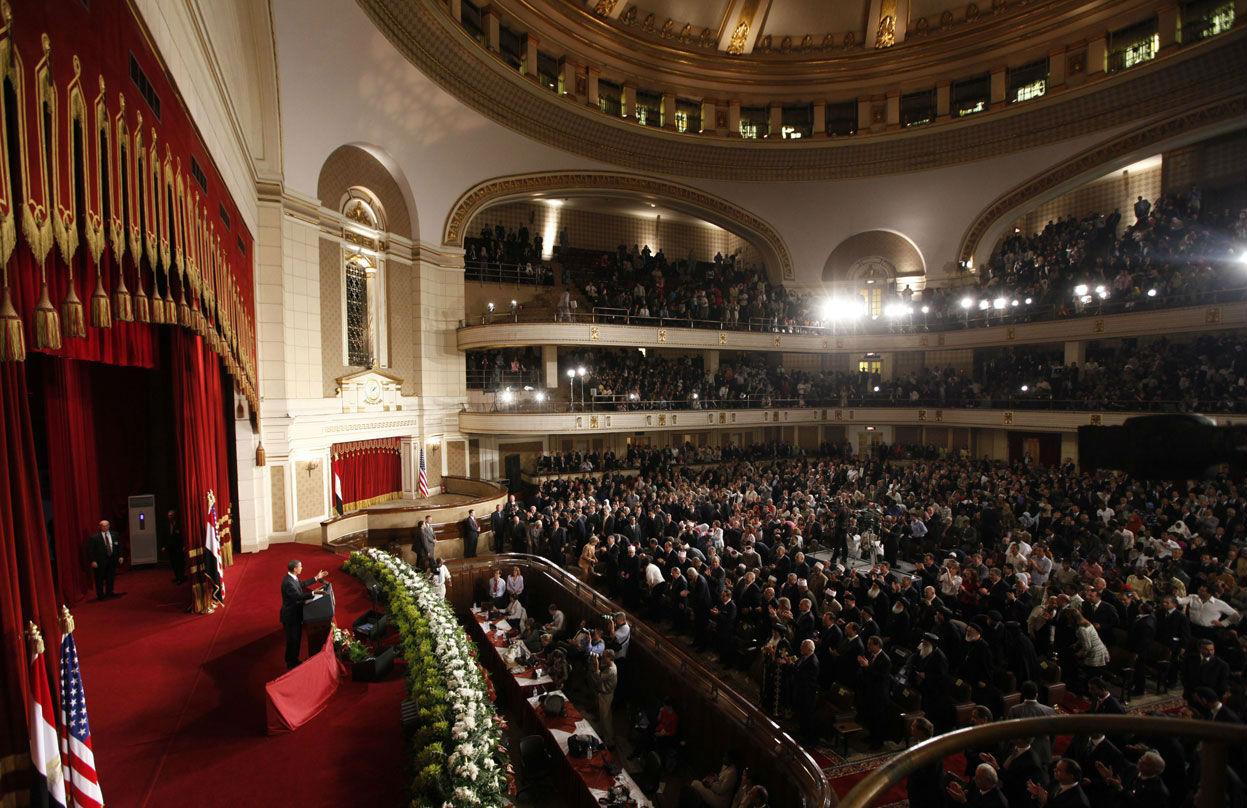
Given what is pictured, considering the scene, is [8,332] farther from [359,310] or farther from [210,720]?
[359,310]

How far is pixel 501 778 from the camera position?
16.5 feet

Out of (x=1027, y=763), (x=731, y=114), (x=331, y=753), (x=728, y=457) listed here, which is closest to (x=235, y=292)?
(x=331, y=753)

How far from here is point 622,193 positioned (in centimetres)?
2277

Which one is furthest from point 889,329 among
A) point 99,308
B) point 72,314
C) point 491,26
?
point 72,314

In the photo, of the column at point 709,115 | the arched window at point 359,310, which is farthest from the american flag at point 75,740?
the column at point 709,115

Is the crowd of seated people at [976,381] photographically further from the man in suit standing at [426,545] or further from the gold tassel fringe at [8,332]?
the gold tassel fringe at [8,332]

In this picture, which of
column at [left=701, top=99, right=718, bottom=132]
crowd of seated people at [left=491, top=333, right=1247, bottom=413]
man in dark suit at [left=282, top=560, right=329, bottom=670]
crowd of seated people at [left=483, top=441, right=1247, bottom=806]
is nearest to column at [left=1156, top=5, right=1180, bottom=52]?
crowd of seated people at [left=491, top=333, right=1247, bottom=413]

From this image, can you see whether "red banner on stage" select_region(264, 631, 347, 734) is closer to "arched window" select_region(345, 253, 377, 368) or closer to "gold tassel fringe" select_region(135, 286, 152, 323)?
"gold tassel fringe" select_region(135, 286, 152, 323)

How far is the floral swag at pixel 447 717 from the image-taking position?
15.3ft

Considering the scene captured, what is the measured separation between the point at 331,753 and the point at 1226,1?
2903 centimetres

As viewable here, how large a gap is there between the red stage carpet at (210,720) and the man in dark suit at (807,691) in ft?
14.1

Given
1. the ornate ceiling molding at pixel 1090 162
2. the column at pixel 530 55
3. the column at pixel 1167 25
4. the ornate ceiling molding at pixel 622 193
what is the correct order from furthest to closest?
the column at pixel 530 55 → the ornate ceiling molding at pixel 622 193 → the column at pixel 1167 25 → the ornate ceiling molding at pixel 1090 162

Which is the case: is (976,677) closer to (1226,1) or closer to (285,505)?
(285,505)

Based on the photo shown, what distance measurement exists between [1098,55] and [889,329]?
36.3 ft
